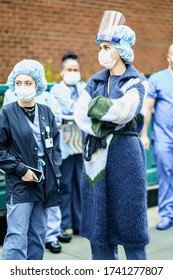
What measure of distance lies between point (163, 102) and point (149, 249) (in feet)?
5.32

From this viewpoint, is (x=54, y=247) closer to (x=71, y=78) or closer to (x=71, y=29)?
(x=71, y=78)

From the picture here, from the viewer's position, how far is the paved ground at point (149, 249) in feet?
17.3

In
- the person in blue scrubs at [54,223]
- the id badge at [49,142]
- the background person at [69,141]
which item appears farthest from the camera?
the background person at [69,141]

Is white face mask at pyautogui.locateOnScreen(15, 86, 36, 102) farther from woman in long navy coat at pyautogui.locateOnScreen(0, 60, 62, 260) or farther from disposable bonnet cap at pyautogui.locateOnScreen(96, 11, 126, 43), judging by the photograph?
disposable bonnet cap at pyautogui.locateOnScreen(96, 11, 126, 43)

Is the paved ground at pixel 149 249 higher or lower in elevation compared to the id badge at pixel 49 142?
lower

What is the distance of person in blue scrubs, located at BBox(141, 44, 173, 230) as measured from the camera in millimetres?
6074

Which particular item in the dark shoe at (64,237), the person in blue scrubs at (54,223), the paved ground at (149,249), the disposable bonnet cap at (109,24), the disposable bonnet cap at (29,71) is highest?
the disposable bonnet cap at (109,24)

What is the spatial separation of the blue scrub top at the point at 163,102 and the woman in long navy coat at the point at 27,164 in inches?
81.2

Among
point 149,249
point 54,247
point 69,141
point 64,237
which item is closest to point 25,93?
point 69,141

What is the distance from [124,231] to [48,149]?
881 mm

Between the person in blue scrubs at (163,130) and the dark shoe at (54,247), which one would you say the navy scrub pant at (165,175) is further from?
the dark shoe at (54,247)

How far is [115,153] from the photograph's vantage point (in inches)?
156

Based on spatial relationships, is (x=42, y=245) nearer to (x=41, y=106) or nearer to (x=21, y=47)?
(x=41, y=106)

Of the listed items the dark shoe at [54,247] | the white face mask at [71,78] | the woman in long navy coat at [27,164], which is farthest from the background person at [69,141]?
the woman in long navy coat at [27,164]
